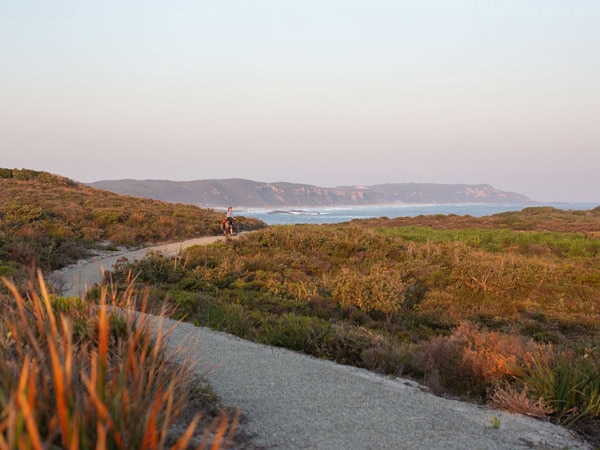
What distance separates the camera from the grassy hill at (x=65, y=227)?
15945 millimetres

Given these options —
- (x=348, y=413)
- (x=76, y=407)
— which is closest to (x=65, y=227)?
(x=348, y=413)

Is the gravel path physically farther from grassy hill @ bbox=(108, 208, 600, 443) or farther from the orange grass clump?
the orange grass clump

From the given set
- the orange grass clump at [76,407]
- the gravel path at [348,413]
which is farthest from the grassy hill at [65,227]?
the orange grass clump at [76,407]

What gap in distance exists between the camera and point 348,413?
497cm

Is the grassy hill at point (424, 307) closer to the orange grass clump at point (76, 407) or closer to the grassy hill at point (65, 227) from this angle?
the orange grass clump at point (76, 407)

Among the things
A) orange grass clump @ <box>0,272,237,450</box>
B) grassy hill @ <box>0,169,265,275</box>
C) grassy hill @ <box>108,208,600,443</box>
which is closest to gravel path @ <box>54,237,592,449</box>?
grassy hill @ <box>108,208,600,443</box>

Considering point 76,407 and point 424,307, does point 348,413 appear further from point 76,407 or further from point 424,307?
point 424,307

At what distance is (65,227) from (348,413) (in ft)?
62.7

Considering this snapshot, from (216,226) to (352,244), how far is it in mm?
11666

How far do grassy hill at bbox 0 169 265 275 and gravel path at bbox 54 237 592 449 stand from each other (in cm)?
923

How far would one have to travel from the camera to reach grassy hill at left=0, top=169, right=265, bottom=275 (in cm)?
1595

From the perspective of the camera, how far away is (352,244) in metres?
21.0

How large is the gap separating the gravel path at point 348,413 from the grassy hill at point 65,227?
30.3ft

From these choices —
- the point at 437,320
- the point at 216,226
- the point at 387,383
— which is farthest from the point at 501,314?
the point at 216,226
